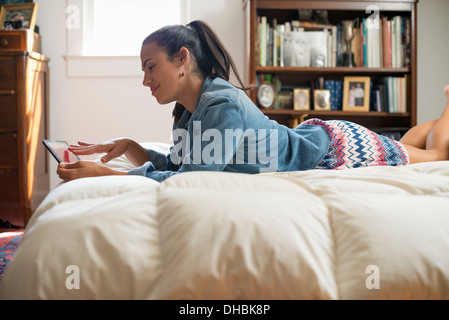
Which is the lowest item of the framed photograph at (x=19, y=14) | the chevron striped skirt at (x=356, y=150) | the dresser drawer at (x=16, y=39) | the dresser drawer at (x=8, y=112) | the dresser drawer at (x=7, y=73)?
the chevron striped skirt at (x=356, y=150)

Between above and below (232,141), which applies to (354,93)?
above

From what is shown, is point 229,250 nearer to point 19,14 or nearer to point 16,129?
point 16,129

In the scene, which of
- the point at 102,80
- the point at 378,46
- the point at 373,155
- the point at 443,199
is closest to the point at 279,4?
the point at 378,46

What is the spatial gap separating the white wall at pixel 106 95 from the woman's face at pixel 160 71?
154 cm

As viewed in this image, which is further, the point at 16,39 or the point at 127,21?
the point at 127,21

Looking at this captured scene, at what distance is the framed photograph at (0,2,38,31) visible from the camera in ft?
8.48

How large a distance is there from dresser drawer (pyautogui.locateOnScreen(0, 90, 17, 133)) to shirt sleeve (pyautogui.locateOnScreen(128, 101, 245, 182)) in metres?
1.64

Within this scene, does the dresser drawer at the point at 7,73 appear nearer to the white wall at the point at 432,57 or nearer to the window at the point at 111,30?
the window at the point at 111,30

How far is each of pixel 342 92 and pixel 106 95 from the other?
4.96 feet

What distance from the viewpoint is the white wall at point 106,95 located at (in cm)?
282

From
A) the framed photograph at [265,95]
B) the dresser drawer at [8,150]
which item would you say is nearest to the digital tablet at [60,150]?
the dresser drawer at [8,150]

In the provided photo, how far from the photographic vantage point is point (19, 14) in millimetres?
2604

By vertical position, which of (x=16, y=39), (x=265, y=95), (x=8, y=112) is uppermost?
(x=16, y=39)

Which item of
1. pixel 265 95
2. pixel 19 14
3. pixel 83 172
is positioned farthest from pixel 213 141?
pixel 19 14
